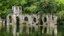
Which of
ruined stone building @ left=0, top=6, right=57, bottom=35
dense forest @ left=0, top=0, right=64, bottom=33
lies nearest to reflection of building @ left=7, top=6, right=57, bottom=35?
ruined stone building @ left=0, top=6, right=57, bottom=35

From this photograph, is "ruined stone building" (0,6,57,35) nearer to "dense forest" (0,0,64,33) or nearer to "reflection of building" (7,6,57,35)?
"reflection of building" (7,6,57,35)

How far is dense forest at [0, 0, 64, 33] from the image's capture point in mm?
39125

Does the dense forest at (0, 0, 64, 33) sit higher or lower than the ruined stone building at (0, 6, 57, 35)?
higher

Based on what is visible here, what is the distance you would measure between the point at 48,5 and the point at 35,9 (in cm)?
376

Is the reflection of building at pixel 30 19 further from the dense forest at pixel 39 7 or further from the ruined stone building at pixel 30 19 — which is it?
the dense forest at pixel 39 7

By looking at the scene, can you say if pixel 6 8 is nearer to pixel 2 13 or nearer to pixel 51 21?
pixel 2 13

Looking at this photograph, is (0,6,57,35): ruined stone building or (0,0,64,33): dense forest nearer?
(0,0,64,33): dense forest

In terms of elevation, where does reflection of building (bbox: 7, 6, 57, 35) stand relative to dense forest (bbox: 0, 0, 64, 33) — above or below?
below

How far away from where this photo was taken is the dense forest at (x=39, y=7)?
3912cm

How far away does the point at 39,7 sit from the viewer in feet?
131

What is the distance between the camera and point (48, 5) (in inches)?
1523

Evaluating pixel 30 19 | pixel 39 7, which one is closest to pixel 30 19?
pixel 30 19

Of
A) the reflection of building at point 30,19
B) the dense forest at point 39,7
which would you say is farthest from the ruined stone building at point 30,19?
the dense forest at point 39,7

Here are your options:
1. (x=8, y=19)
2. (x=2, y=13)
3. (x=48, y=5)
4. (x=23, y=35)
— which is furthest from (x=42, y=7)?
(x=23, y=35)
